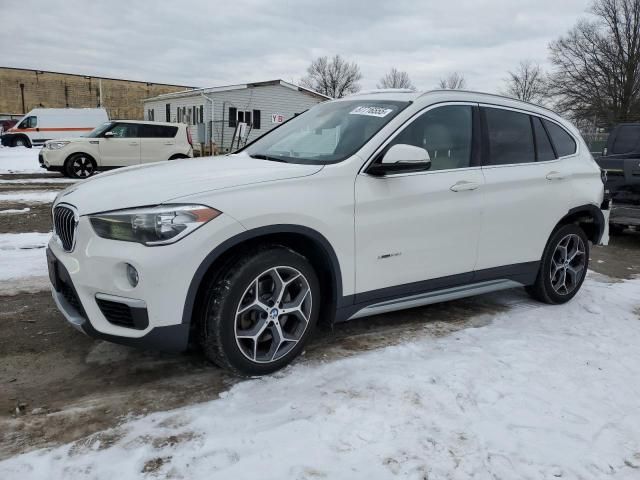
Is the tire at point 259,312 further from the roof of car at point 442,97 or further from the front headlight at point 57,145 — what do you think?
the front headlight at point 57,145

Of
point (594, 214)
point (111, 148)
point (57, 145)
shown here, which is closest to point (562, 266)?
point (594, 214)

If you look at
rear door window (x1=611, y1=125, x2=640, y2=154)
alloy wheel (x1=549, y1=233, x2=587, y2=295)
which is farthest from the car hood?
rear door window (x1=611, y1=125, x2=640, y2=154)

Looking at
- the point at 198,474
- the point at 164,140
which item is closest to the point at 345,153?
the point at 198,474

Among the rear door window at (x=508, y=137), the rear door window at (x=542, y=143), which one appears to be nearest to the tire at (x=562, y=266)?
the rear door window at (x=542, y=143)

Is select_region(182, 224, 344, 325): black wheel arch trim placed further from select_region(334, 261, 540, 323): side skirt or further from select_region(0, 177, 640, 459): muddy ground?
select_region(0, 177, 640, 459): muddy ground

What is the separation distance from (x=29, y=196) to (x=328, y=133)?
968cm

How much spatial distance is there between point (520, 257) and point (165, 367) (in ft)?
9.71

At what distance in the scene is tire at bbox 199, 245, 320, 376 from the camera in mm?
3021

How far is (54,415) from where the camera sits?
2.80 meters

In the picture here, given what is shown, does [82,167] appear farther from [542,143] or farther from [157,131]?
[542,143]

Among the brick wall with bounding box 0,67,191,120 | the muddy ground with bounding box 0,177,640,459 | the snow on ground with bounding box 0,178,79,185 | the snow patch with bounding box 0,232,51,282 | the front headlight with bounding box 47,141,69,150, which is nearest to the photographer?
the muddy ground with bounding box 0,177,640,459

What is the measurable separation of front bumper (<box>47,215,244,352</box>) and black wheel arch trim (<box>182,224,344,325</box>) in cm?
3

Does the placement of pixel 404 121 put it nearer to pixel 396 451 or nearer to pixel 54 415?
pixel 396 451

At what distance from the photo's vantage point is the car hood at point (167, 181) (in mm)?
2973
